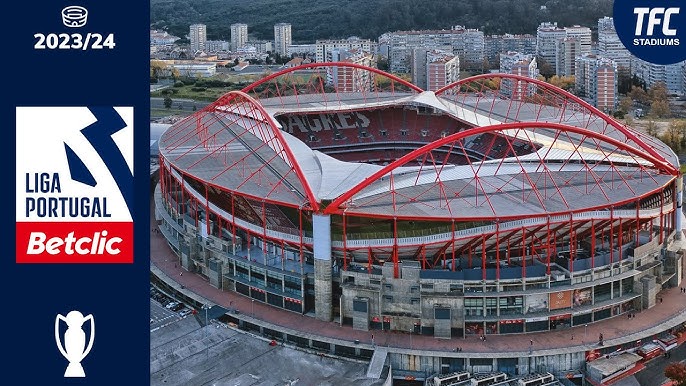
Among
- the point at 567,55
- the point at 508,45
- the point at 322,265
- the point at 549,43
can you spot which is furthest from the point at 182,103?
the point at 322,265

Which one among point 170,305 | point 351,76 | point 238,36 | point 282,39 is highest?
point 238,36

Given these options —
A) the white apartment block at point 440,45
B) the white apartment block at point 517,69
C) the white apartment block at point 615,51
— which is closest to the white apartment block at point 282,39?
the white apartment block at point 440,45

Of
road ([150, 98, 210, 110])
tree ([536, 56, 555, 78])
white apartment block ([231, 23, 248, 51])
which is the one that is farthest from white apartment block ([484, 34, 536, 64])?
white apartment block ([231, 23, 248, 51])

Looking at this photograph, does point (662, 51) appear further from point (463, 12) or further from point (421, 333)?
point (463, 12)

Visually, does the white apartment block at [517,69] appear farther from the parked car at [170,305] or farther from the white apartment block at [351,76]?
the parked car at [170,305]

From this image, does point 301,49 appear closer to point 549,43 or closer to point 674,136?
point 549,43

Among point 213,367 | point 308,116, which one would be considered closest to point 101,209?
point 213,367
